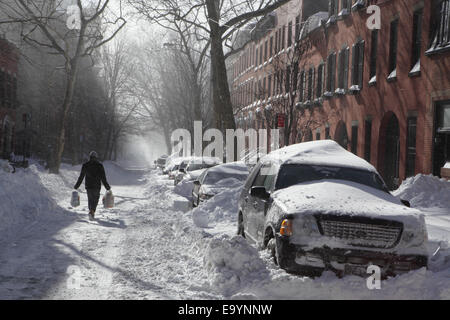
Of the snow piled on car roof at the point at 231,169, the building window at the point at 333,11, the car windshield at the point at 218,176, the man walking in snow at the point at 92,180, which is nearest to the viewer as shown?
the man walking in snow at the point at 92,180

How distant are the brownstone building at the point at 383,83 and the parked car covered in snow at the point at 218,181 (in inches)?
154

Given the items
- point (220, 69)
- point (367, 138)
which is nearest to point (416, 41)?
point (367, 138)

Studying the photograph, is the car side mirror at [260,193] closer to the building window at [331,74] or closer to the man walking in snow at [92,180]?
the man walking in snow at [92,180]

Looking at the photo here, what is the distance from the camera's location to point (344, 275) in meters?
6.09

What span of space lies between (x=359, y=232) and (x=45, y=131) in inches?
1804

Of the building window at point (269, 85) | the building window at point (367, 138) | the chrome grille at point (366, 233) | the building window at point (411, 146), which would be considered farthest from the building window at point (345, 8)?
the chrome grille at point (366, 233)

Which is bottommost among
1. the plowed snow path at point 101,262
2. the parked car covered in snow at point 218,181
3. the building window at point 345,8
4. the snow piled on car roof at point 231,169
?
the plowed snow path at point 101,262

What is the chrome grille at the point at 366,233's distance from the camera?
20.2 feet

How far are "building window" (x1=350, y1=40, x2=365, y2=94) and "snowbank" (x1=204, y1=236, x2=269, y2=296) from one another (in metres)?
18.2

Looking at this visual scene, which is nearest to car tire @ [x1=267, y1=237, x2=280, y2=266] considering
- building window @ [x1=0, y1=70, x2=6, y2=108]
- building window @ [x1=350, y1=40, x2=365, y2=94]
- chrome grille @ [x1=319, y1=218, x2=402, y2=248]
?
chrome grille @ [x1=319, y1=218, x2=402, y2=248]

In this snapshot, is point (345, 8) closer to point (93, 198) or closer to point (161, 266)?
point (93, 198)

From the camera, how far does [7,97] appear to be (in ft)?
129

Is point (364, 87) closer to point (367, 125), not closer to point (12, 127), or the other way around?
point (367, 125)

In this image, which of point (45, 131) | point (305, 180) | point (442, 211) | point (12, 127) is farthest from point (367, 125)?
point (45, 131)
